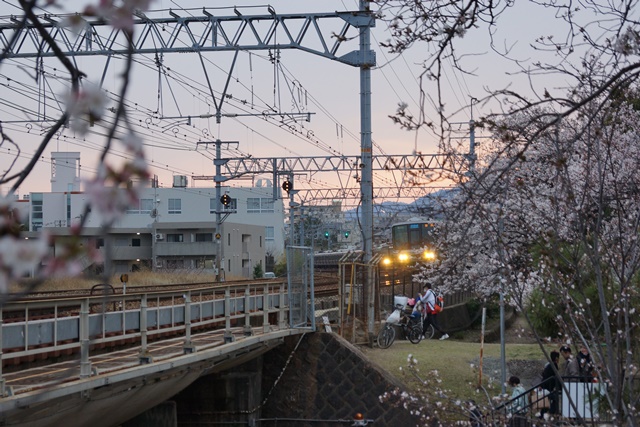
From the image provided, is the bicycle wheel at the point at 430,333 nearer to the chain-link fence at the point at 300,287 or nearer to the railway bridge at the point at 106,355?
the chain-link fence at the point at 300,287

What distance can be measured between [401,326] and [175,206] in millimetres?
47522

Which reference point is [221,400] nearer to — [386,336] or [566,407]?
[386,336]

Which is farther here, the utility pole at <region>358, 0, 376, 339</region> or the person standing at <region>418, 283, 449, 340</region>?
the person standing at <region>418, 283, 449, 340</region>

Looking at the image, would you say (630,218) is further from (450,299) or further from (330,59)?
(450,299)

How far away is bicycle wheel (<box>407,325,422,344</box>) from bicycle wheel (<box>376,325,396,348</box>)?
901 millimetres

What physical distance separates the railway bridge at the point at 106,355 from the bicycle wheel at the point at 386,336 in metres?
3.47

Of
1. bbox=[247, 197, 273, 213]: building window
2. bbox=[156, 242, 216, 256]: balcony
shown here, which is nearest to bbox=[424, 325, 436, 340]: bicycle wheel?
bbox=[156, 242, 216, 256]: balcony

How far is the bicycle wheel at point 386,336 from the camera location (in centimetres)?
2205

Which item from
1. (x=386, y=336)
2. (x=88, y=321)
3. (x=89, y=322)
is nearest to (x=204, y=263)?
(x=386, y=336)

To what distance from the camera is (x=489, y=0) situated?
6.11 m

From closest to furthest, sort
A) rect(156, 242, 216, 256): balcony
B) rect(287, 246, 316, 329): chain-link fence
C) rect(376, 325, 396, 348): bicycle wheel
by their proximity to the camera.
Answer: rect(287, 246, 316, 329): chain-link fence < rect(376, 325, 396, 348): bicycle wheel < rect(156, 242, 216, 256): balcony

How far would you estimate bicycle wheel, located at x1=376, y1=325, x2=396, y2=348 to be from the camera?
2205 cm

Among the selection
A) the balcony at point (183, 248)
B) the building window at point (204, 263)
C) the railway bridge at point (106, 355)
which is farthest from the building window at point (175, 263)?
the railway bridge at point (106, 355)

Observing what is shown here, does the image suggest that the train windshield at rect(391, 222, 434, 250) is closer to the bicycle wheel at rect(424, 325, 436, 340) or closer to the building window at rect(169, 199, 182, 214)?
the bicycle wheel at rect(424, 325, 436, 340)
